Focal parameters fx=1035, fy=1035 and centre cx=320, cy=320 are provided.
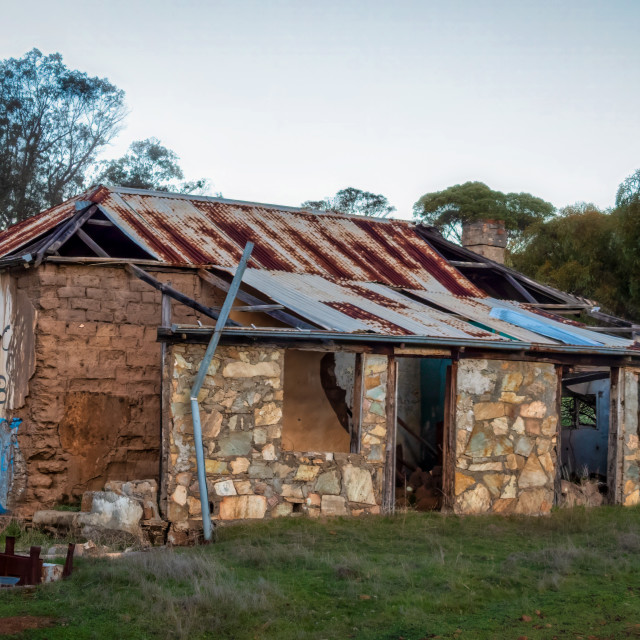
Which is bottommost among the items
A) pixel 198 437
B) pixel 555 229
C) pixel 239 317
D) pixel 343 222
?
pixel 198 437

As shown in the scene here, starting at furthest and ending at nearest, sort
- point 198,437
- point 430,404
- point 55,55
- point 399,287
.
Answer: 1. point 55,55
2. point 430,404
3. point 399,287
4. point 198,437

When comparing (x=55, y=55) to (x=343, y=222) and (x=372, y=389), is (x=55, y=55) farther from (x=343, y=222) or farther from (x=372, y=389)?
(x=372, y=389)

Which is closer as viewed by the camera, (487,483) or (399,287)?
(487,483)

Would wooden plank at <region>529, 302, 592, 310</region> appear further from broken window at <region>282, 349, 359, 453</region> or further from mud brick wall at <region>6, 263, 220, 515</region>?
mud brick wall at <region>6, 263, 220, 515</region>

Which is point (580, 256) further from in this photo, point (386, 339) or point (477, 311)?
point (386, 339)

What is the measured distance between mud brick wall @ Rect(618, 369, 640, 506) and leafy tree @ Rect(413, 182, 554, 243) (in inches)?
1327

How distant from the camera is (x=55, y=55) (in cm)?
3431

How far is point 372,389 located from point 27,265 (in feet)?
14.8

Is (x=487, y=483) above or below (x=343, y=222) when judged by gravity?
below

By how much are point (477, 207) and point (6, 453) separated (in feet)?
126

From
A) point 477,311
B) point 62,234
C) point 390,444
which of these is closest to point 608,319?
point 477,311

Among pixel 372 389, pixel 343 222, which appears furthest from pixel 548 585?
pixel 343 222


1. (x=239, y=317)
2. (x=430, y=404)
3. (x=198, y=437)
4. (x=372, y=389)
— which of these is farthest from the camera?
(x=430, y=404)

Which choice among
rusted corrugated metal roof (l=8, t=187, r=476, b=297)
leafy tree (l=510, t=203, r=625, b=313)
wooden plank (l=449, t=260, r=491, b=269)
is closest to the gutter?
rusted corrugated metal roof (l=8, t=187, r=476, b=297)
